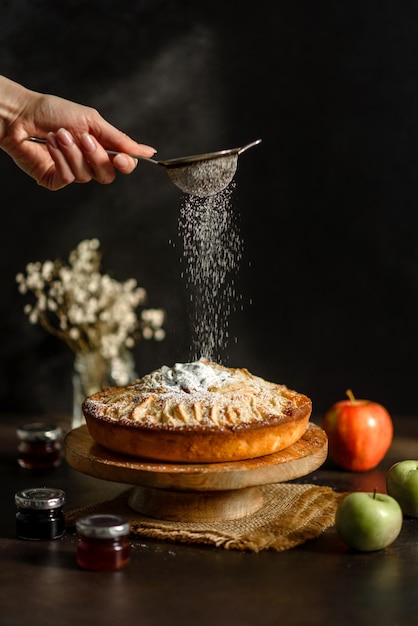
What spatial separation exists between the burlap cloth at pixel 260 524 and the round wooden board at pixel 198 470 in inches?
4.6

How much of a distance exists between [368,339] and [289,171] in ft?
2.06

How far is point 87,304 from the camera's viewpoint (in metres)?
3.01

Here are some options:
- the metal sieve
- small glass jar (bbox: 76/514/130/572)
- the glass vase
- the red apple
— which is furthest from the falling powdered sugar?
small glass jar (bbox: 76/514/130/572)

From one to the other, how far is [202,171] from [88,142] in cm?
27

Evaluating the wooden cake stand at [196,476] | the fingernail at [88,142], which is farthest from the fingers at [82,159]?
the wooden cake stand at [196,476]

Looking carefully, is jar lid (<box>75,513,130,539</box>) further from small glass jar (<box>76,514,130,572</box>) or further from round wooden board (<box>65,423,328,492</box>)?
round wooden board (<box>65,423,328,492</box>)

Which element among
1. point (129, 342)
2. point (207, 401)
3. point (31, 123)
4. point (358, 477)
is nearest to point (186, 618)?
point (207, 401)

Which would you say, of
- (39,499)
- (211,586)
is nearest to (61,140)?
(39,499)

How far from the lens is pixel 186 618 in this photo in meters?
1.60

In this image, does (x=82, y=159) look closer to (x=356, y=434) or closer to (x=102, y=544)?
(x=102, y=544)

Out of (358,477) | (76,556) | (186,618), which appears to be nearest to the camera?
(186,618)

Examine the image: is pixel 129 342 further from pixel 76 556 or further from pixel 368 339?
pixel 76 556

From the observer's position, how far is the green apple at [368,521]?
188 cm

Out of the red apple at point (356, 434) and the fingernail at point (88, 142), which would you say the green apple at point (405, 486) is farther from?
the fingernail at point (88, 142)
